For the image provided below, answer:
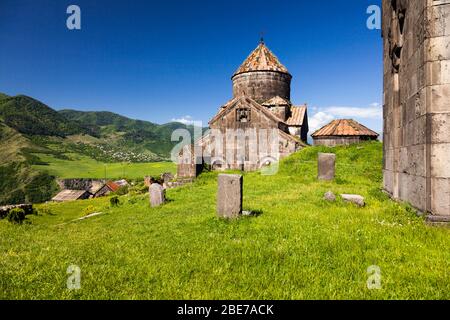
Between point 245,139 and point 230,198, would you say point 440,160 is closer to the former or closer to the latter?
point 230,198

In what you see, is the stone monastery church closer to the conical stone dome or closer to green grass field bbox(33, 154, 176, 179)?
the conical stone dome

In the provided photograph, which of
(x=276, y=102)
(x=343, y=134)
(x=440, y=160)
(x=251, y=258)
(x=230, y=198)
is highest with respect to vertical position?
(x=276, y=102)

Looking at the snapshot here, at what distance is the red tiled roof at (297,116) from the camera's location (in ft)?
104

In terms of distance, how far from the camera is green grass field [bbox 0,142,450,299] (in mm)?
3756

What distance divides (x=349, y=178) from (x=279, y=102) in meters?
18.0

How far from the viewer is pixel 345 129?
27.0 metres

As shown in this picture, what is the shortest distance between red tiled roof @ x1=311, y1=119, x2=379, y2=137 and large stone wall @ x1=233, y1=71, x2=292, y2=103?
729 cm

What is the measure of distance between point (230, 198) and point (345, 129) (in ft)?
74.0

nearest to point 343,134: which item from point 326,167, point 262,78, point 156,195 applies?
point 262,78

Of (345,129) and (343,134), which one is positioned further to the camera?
(345,129)

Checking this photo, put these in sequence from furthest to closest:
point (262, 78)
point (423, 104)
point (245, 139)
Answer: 1. point (262, 78)
2. point (245, 139)
3. point (423, 104)

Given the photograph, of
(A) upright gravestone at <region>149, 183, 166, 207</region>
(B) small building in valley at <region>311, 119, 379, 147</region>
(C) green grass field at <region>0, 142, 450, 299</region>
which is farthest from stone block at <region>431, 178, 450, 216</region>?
(B) small building in valley at <region>311, 119, 379, 147</region>
